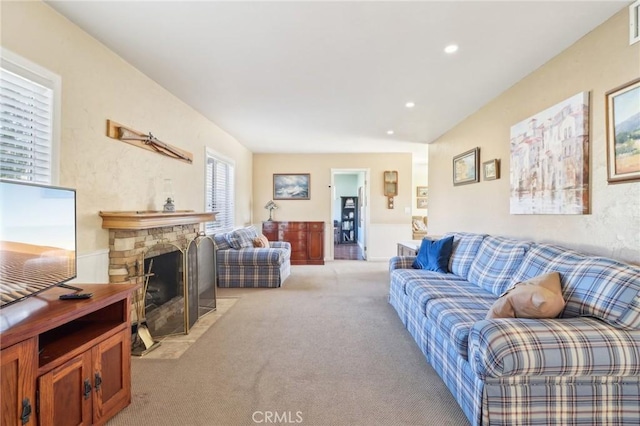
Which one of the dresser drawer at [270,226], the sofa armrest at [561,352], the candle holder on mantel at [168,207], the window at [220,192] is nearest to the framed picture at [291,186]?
the dresser drawer at [270,226]

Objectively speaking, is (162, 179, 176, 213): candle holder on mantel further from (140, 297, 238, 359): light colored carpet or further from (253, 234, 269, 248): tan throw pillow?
(253, 234, 269, 248): tan throw pillow

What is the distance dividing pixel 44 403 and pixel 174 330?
171cm

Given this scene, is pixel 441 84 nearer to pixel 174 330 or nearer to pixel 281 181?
pixel 174 330

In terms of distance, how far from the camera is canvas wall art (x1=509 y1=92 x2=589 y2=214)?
6.93 ft

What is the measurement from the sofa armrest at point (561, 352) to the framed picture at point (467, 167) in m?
2.59

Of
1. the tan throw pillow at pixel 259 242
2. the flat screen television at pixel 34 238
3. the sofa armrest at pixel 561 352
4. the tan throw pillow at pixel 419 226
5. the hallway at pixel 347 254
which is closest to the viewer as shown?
the flat screen television at pixel 34 238

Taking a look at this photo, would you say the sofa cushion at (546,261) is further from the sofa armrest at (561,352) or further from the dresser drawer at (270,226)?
the dresser drawer at (270,226)

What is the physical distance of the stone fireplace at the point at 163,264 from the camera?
236cm

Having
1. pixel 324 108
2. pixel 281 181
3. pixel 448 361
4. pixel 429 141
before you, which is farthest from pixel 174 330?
pixel 429 141

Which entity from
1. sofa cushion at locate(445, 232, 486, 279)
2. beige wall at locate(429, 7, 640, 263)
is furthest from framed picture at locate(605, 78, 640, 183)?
sofa cushion at locate(445, 232, 486, 279)

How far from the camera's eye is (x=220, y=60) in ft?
8.14

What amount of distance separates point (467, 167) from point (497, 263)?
6.06 feet

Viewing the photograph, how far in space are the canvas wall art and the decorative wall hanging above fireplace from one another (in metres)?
3.58

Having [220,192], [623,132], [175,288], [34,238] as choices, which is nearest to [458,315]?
[623,132]
